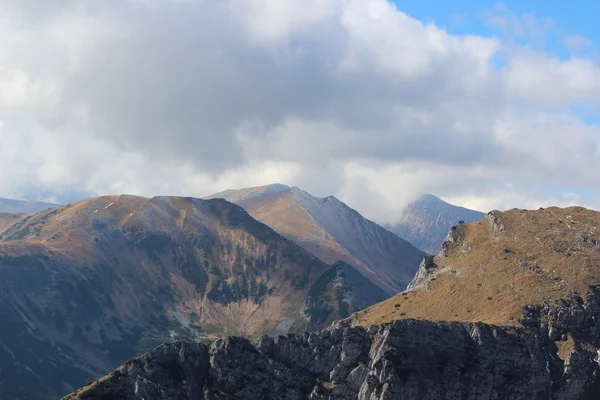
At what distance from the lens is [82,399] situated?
197 metres
